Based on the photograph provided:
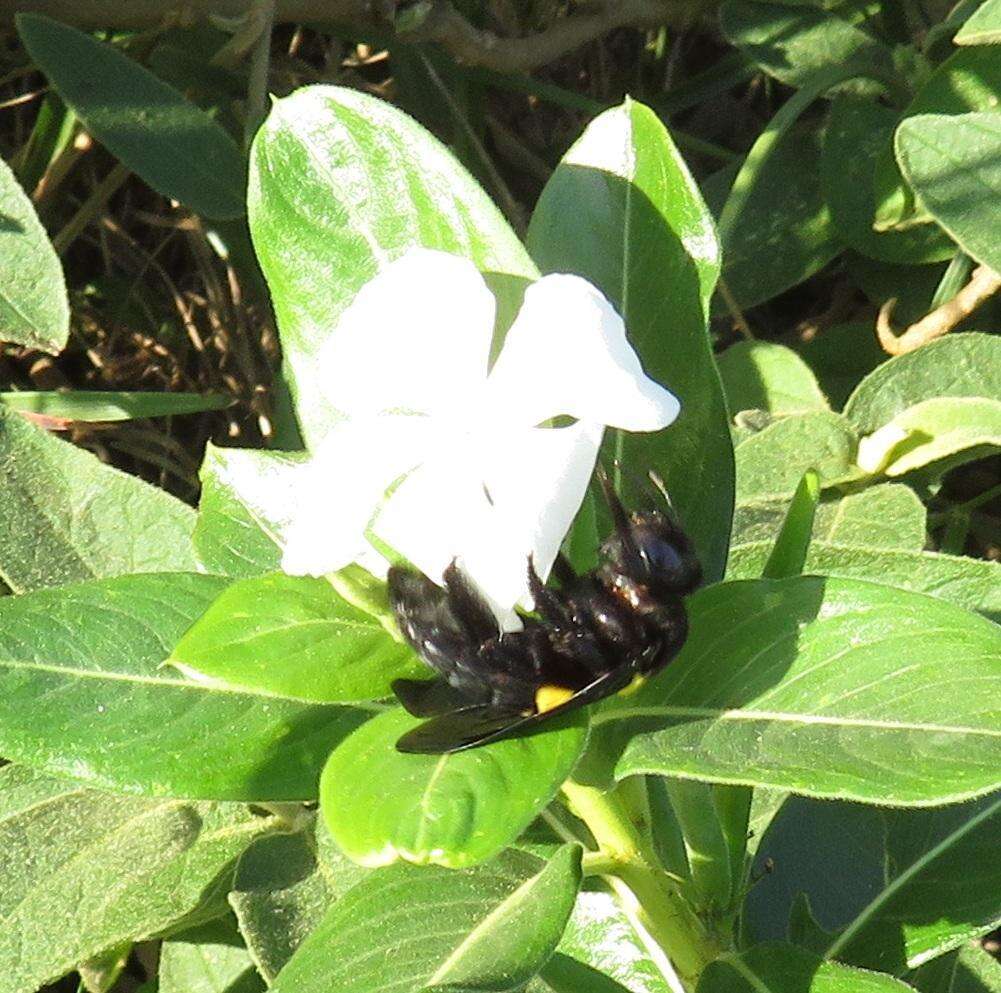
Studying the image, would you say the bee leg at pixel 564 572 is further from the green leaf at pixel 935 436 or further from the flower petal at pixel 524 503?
the green leaf at pixel 935 436

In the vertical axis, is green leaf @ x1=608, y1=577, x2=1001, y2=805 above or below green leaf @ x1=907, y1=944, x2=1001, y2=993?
above

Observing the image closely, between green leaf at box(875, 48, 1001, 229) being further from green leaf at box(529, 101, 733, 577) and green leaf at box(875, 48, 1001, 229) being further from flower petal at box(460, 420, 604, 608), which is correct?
flower petal at box(460, 420, 604, 608)

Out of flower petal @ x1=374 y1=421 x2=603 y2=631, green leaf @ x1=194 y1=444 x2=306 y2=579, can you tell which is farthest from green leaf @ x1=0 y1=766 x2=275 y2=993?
flower petal @ x1=374 y1=421 x2=603 y2=631

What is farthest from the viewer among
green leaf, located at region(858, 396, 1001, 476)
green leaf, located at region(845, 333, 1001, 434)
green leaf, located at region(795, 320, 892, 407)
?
green leaf, located at region(795, 320, 892, 407)

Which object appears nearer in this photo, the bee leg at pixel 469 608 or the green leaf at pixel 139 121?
the bee leg at pixel 469 608

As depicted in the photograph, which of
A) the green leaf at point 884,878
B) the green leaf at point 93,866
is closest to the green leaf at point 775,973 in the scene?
the green leaf at point 884,878

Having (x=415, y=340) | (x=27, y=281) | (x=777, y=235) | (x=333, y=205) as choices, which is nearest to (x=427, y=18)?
(x=777, y=235)

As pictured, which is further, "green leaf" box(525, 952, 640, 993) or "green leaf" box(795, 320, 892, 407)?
"green leaf" box(795, 320, 892, 407)
